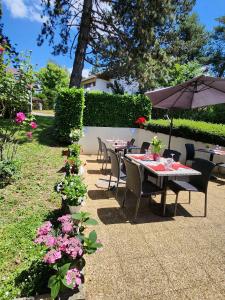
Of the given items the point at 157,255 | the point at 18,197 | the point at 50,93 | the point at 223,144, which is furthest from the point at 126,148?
the point at 50,93

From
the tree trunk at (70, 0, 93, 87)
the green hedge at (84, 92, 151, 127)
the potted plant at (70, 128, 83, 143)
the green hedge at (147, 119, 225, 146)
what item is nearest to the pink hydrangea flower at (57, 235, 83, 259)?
the potted plant at (70, 128, 83, 143)

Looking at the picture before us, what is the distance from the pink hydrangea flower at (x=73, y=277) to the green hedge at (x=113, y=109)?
877 cm

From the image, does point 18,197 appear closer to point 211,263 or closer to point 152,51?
point 211,263

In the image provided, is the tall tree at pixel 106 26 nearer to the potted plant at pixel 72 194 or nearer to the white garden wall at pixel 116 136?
the white garden wall at pixel 116 136

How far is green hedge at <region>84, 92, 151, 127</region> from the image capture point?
10.5 m

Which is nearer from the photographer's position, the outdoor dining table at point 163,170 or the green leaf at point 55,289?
the green leaf at point 55,289

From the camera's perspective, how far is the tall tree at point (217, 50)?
25.9 m

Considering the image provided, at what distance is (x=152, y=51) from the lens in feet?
41.5

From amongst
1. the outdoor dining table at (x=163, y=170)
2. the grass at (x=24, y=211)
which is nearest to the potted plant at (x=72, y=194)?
the grass at (x=24, y=211)

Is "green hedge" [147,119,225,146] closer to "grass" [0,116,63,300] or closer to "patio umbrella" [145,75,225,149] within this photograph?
"patio umbrella" [145,75,225,149]

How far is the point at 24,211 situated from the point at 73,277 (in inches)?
84.9

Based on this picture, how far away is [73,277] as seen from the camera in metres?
2.03

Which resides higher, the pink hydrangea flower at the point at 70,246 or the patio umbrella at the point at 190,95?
the patio umbrella at the point at 190,95

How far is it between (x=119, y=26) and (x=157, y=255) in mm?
11647
